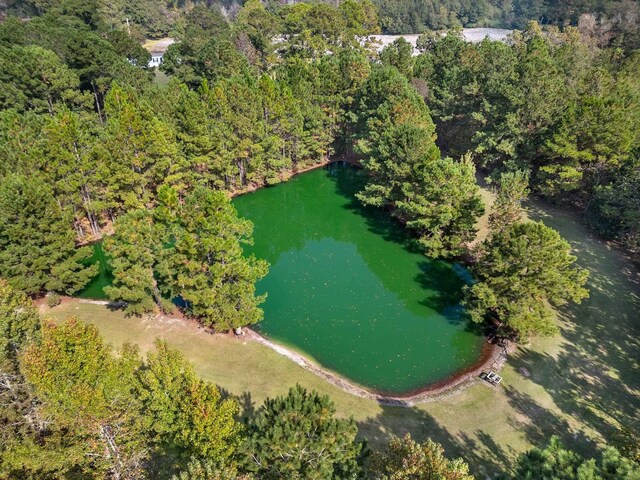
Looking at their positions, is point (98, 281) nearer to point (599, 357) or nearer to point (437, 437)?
point (437, 437)

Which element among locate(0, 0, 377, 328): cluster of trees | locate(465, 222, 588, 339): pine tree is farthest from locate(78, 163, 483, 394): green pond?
locate(0, 0, 377, 328): cluster of trees

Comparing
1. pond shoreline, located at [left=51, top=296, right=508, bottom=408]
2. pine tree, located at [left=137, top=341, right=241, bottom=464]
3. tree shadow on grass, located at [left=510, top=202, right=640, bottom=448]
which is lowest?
pond shoreline, located at [left=51, top=296, right=508, bottom=408]

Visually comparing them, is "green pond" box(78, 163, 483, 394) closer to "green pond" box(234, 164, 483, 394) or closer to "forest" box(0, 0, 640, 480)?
"green pond" box(234, 164, 483, 394)

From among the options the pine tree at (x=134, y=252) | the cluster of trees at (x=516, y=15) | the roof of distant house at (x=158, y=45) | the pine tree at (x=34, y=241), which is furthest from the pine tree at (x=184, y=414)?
the roof of distant house at (x=158, y=45)

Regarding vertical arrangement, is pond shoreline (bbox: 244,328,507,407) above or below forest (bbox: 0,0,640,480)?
below

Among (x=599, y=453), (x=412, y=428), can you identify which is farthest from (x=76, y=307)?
(x=599, y=453)
